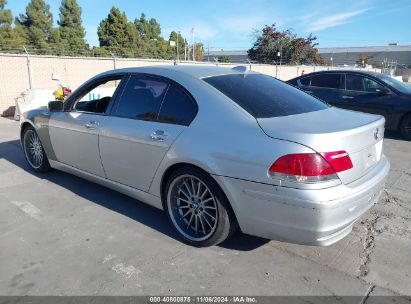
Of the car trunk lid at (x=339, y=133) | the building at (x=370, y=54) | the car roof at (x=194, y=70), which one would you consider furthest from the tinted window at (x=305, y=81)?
the building at (x=370, y=54)

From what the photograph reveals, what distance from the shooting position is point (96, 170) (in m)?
4.25

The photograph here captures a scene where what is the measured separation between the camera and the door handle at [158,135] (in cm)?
338

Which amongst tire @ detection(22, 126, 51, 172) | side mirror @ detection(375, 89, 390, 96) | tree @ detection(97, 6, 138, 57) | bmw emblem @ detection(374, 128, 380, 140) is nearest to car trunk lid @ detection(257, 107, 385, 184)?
bmw emblem @ detection(374, 128, 380, 140)

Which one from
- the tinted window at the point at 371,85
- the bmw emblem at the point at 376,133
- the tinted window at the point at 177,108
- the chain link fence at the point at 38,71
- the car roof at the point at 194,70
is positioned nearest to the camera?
the bmw emblem at the point at 376,133

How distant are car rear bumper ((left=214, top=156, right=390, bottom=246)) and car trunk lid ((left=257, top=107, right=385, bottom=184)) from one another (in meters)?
0.15

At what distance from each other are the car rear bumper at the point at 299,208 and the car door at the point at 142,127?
2.47 feet

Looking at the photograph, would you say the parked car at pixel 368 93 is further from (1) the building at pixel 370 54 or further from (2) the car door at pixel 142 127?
(1) the building at pixel 370 54

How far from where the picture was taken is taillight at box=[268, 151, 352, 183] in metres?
2.58

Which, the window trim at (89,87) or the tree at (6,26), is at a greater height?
the tree at (6,26)

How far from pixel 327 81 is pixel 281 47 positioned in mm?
33169

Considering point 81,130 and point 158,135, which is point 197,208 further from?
point 81,130

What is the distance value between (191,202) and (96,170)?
1448 millimetres

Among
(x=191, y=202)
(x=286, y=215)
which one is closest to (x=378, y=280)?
(x=286, y=215)

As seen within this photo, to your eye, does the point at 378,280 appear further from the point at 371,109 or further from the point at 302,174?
the point at 371,109
